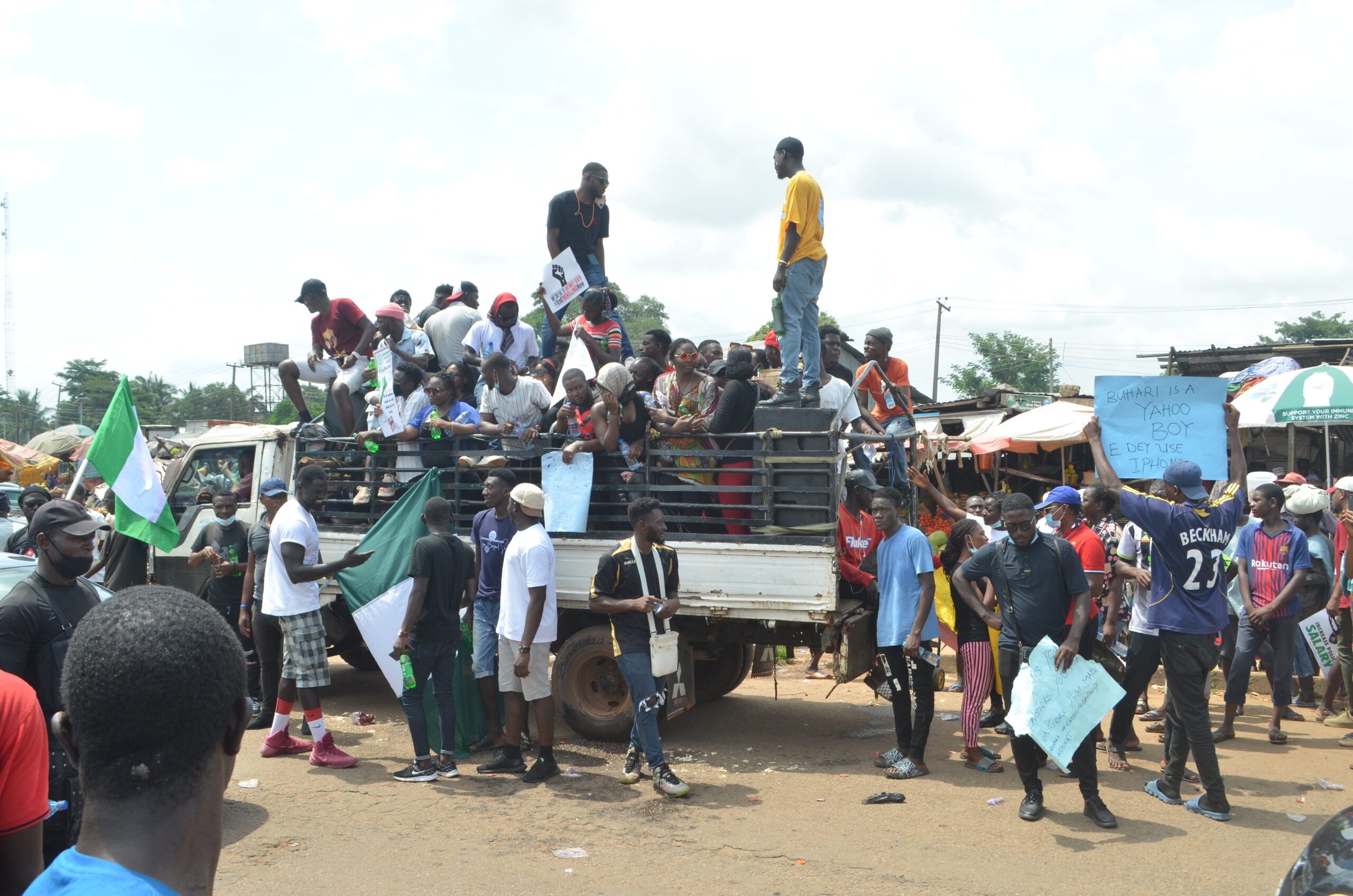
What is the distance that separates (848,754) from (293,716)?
4.68 metres

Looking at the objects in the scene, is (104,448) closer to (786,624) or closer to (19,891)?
(786,624)

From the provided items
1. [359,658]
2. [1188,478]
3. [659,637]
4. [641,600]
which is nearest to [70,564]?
[641,600]

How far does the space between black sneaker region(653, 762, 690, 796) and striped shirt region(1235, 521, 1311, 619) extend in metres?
4.56

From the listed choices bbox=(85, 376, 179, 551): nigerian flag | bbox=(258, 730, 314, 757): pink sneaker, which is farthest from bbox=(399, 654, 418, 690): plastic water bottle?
bbox=(85, 376, 179, 551): nigerian flag

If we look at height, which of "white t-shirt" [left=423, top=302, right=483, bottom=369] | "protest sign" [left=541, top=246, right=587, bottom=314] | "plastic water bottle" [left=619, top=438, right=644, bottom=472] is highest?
"protest sign" [left=541, top=246, right=587, bottom=314]

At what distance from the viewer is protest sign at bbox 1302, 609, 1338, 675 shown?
7.72 metres

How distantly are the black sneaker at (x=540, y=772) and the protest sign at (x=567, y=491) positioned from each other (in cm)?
166

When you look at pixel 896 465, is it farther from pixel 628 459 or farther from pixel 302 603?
pixel 302 603

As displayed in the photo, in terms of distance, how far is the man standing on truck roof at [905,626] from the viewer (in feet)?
20.9

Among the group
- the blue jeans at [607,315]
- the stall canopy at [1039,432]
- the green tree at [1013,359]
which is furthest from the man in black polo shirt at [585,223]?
the green tree at [1013,359]

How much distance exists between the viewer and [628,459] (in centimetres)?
717

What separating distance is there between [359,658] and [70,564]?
6.29 meters

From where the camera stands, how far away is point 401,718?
26.9 feet

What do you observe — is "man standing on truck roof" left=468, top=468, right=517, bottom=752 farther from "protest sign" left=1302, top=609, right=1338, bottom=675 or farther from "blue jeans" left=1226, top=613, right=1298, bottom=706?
"protest sign" left=1302, top=609, right=1338, bottom=675
